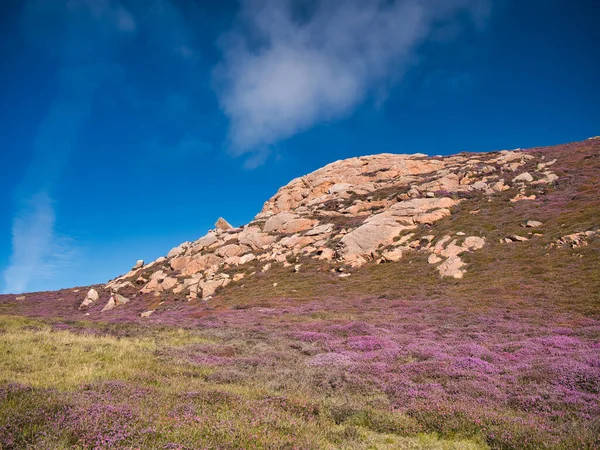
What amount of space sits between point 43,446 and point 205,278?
44.4 metres

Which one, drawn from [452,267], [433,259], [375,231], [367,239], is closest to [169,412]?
[452,267]

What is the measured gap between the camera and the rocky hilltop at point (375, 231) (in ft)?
129

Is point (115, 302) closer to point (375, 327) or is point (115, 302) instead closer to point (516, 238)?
point (375, 327)

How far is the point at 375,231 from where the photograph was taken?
146 ft

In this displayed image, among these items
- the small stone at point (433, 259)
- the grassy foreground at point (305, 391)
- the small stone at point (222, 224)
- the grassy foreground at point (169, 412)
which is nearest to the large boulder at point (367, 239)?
the small stone at point (433, 259)

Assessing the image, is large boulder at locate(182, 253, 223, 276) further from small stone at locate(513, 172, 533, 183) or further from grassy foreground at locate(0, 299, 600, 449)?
small stone at locate(513, 172, 533, 183)

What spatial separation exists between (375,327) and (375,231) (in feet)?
83.4

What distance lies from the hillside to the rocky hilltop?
34 cm

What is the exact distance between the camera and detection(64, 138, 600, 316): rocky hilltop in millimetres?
39219

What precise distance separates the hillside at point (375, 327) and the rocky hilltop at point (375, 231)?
344 millimetres

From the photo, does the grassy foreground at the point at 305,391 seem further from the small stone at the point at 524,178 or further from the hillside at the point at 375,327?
the small stone at the point at 524,178

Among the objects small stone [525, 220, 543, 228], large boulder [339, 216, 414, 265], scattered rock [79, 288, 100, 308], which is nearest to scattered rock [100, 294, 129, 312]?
scattered rock [79, 288, 100, 308]

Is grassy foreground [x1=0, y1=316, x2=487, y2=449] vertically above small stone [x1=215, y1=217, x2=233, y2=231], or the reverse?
small stone [x1=215, y1=217, x2=233, y2=231]

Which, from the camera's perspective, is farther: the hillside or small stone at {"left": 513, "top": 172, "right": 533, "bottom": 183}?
small stone at {"left": 513, "top": 172, "right": 533, "bottom": 183}
